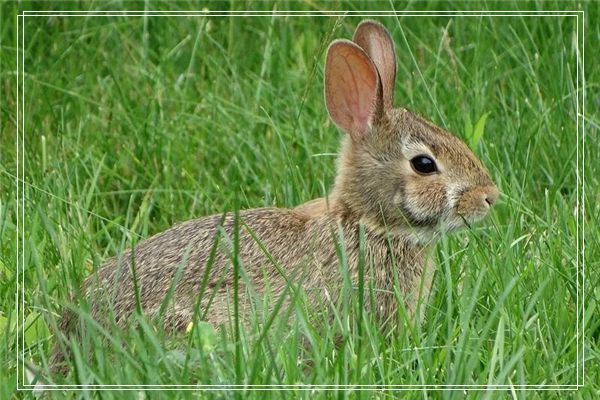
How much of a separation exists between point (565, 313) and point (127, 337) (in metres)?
1.27

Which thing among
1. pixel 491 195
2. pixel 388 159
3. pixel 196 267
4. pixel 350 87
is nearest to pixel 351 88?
pixel 350 87

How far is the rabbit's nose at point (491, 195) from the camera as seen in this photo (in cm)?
516

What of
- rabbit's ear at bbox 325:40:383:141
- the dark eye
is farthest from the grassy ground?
the dark eye

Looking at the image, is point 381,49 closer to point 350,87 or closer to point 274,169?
point 350,87

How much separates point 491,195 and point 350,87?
563 millimetres

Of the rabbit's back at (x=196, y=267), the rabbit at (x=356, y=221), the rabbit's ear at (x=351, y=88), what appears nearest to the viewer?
Result: the rabbit's back at (x=196, y=267)

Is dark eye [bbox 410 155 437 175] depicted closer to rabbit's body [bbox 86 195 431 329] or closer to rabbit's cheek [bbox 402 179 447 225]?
rabbit's cheek [bbox 402 179 447 225]

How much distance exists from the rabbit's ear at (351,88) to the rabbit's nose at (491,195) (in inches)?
17.7

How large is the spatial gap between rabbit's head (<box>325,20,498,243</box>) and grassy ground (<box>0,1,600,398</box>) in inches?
4.4

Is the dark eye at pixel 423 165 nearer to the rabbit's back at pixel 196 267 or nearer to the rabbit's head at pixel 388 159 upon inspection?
the rabbit's head at pixel 388 159

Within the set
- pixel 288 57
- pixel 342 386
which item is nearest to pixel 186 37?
pixel 288 57

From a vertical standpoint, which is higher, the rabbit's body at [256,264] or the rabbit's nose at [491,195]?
the rabbit's nose at [491,195]

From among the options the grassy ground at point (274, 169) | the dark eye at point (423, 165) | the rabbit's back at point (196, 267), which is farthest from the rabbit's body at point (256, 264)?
the dark eye at point (423, 165)

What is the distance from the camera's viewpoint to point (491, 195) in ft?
17.0
